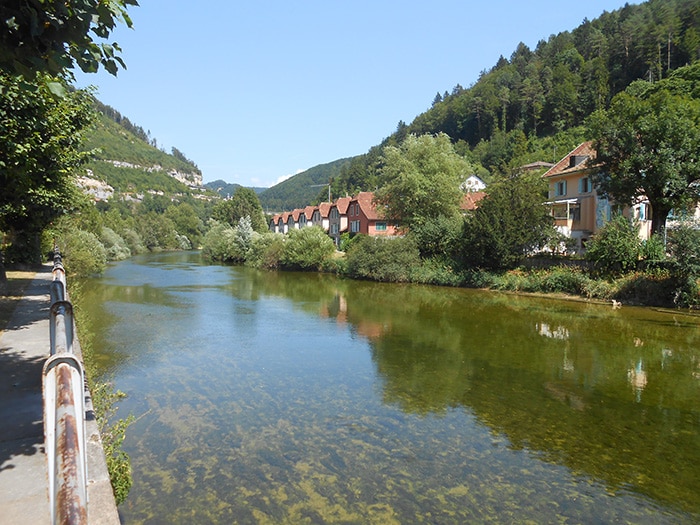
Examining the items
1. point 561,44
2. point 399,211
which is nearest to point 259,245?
point 399,211

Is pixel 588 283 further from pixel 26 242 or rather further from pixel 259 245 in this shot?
pixel 259 245

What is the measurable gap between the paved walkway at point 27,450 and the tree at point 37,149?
12.0 ft

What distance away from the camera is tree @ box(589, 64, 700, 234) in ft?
87.2

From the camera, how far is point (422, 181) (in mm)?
44500

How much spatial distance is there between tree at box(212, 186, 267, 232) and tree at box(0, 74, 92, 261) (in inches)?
2491

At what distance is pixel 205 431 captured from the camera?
10023 millimetres

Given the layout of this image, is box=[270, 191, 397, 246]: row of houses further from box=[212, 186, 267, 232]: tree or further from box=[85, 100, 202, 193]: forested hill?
box=[85, 100, 202, 193]: forested hill

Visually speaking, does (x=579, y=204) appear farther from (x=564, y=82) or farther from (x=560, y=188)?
(x=564, y=82)

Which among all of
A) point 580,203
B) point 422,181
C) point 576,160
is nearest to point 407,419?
point 580,203

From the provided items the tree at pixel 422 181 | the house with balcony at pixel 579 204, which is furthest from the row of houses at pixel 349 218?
the house with balcony at pixel 579 204

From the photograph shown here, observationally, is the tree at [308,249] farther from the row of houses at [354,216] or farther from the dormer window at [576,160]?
the dormer window at [576,160]

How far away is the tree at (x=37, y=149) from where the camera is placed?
9445 millimetres

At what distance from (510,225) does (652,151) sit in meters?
9.41

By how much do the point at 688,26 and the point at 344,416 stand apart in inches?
4217
